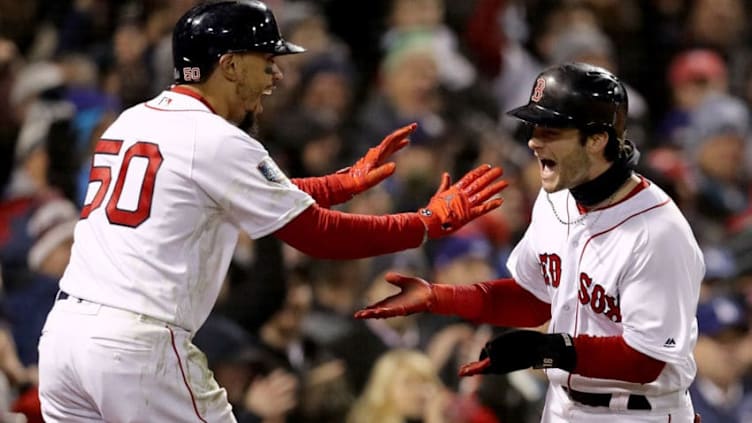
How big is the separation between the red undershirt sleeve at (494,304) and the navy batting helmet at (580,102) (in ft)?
2.23

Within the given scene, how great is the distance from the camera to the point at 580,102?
4.17 m

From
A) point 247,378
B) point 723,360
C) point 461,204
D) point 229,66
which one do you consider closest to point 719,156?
point 723,360

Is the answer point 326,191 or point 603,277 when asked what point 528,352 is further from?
point 326,191

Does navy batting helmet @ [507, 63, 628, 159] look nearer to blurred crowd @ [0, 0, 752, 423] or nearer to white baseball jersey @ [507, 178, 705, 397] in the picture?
white baseball jersey @ [507, 178, 705, 397]

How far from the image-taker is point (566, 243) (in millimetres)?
4363

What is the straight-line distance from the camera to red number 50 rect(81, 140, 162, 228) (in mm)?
4133

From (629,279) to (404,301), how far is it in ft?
2.48

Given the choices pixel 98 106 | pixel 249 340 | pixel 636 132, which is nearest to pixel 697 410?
pixel 249 340

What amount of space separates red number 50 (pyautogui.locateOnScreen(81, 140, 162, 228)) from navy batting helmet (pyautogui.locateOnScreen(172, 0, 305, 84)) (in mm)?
309

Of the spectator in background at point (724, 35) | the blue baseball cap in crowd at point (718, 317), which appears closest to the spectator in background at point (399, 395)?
the blue baseball cap in crowd at point (718, 317)

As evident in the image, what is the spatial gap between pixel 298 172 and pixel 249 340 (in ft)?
5.91

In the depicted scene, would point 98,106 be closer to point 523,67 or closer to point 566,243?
point 523,67

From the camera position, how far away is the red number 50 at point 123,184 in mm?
4133

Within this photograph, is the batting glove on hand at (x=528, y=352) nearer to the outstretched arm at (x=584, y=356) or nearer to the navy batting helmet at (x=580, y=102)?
the outstretched arm at (x=584, y=356)
